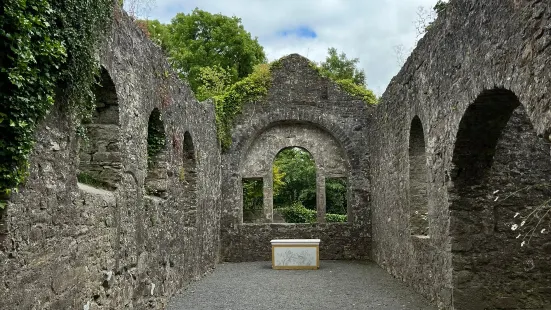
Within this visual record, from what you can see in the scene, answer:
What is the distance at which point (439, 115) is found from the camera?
7.05 m

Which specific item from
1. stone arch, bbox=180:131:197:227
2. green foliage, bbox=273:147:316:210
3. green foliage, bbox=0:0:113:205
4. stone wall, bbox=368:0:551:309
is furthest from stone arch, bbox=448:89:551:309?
green foliage, bbox=273:147:316:210

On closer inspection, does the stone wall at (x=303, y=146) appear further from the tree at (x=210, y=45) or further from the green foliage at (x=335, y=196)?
the green foliage at (x=335, y=196)

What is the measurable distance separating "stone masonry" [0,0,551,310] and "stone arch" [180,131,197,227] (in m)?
0.03

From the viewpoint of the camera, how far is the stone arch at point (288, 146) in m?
15.1

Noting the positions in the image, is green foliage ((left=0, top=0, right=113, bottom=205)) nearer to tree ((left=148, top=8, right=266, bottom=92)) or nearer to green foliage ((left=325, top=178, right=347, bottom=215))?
tree ((left=148, top=8, right=266, bottom=92))

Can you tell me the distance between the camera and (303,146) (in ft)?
49.6

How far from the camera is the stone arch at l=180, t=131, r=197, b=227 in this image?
33.6 ft

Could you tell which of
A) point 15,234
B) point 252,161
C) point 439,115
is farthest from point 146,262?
point 252,161

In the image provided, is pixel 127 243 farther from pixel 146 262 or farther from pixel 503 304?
pixel 503 304

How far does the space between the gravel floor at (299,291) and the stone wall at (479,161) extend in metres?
0.81

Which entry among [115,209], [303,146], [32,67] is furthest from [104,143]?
[303,146]

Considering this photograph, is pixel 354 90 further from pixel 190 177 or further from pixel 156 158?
pixel 156 158

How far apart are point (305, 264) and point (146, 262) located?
586cm

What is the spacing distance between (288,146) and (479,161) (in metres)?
9.02
